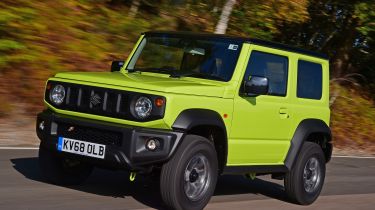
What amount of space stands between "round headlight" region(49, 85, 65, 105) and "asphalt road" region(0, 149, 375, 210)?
0.96m

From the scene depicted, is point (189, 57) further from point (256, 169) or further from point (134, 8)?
point (134, 8)

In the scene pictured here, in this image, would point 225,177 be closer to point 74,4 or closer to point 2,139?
point 2,139

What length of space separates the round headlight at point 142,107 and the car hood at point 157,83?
4.5 inches

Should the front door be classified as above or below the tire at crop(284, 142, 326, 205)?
above

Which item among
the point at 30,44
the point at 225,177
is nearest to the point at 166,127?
the point at 225,177

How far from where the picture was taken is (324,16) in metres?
21.4

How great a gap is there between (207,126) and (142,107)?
728mm

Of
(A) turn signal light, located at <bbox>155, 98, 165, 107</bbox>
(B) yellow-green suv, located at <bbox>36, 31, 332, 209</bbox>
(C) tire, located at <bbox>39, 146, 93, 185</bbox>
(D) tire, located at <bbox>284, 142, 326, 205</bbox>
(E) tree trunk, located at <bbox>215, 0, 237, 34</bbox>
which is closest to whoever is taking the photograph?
(A) turn signal light, located at <bbox>155, 98, 165, 107</bbox>

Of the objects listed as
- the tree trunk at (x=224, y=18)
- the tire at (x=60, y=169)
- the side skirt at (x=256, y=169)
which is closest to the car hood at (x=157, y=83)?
the side skirt at (x=256, y=169)

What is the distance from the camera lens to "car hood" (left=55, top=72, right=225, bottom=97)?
18.9 feet

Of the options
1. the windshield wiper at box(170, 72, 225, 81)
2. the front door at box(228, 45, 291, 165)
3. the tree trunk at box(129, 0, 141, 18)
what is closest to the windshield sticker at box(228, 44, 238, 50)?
the front door at box(228, 45, 291, 165)

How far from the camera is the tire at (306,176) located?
7.49 meters

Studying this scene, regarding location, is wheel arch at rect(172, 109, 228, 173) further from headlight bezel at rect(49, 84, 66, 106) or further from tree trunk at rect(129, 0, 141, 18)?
tree trunk at rect(129, 0, 141, 18)

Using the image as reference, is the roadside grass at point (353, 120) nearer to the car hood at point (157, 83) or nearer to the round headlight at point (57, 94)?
the car hood at point (157, 83)
